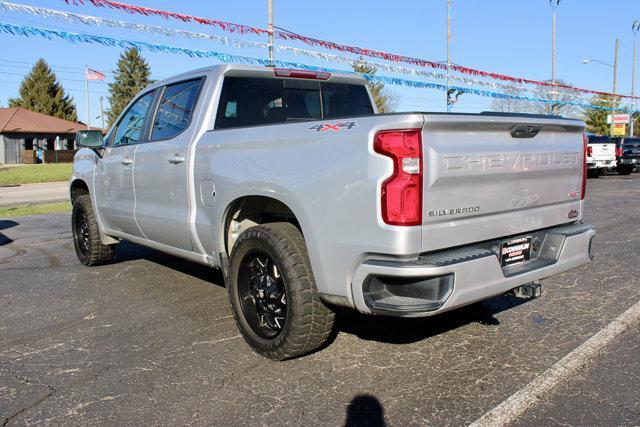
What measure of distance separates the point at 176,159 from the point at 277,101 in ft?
3.22

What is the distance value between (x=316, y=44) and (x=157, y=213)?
11890 millimetres

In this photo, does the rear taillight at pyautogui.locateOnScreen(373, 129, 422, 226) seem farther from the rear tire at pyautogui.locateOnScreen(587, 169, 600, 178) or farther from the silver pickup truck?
the rear tire at pyautogui.locateOnScreen(587, 169, 600, 178)

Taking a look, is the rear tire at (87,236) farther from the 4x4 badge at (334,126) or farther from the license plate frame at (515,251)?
the license plate frame at (515,251)

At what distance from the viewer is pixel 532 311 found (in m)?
4.64

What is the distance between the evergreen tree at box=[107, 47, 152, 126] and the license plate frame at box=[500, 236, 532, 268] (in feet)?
235

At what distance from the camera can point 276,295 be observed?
362 centimetres

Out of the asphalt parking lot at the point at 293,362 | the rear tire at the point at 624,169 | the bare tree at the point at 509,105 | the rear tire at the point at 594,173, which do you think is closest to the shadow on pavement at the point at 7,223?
the asphalt parking lot at the point at 293,362

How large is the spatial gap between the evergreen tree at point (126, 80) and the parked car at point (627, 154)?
58.6 m

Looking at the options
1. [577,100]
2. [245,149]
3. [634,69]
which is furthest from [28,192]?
[634,69]

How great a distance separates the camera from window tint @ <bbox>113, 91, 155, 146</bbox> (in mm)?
5332

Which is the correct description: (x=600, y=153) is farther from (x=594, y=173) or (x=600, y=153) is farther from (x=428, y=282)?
(x=428, y=282)

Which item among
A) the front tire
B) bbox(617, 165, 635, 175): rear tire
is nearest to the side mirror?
the front tire

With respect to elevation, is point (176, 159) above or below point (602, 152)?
below

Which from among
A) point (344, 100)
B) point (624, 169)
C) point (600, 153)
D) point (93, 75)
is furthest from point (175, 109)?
point (93, 75)
